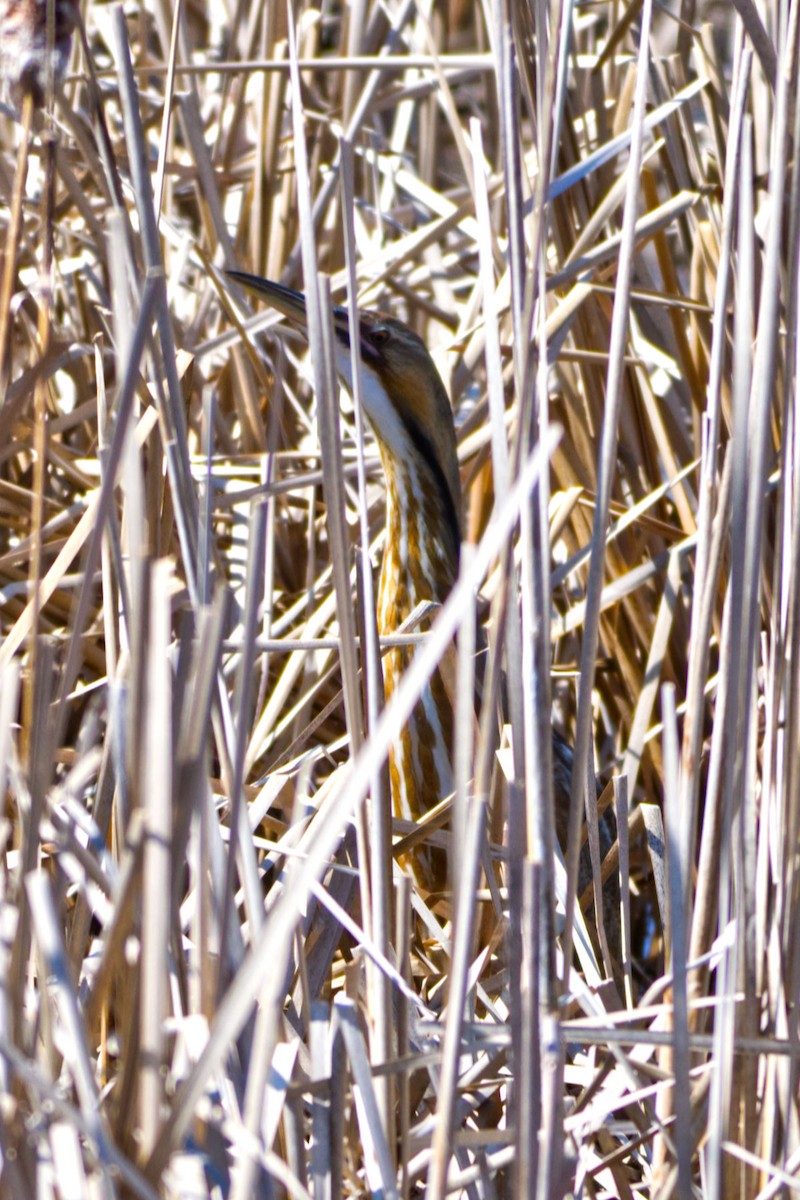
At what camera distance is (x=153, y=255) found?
81 cm

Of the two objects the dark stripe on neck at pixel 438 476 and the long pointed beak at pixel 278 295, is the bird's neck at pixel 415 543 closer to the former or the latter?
the dark stripe on neck at pixel 438 476

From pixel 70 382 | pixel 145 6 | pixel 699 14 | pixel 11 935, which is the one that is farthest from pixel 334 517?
pixel 699 14

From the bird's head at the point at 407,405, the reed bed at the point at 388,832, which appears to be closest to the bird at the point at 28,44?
the reed bed at the point at 388,832

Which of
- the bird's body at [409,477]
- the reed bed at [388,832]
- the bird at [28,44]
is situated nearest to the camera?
the reed bed at [388,832]

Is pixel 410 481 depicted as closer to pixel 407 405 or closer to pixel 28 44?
pixel 407 405

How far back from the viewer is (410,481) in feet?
5.37

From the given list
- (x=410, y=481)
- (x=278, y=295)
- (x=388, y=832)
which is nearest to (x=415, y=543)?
(x=410, y=481)

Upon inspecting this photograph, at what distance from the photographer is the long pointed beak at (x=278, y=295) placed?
58.2 inches

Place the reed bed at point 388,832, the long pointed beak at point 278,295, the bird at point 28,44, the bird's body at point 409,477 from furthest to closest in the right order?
1. the bird's body at point 409,477
2. the long pointed beak at point 278,295
3. the bird at point 28,44
4. the reed bed at point 388,832

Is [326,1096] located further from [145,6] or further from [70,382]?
[145,6]

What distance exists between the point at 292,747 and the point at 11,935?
1.93ft

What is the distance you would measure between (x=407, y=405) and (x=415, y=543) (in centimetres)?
15

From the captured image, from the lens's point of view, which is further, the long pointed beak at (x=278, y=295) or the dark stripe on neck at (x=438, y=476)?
the dark stripe on neck at (x=438, y=476)

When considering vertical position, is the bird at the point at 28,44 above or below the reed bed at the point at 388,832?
above
